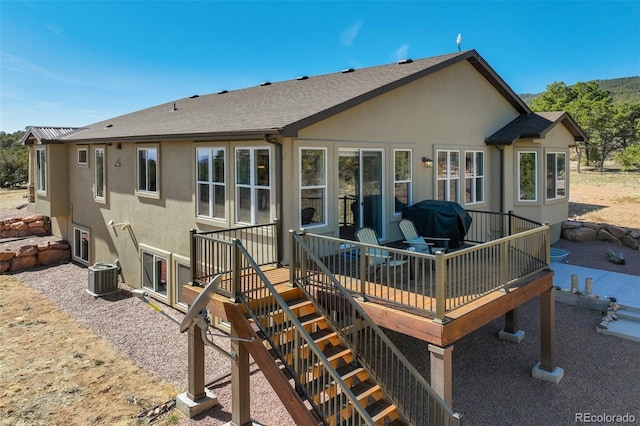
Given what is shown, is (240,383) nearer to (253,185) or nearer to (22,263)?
(253,185)

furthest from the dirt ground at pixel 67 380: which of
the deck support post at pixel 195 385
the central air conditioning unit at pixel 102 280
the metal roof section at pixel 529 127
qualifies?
the metal roof section at pixel 529 127

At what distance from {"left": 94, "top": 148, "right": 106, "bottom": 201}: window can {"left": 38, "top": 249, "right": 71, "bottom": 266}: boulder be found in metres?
3.79

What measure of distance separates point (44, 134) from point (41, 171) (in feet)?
5.15

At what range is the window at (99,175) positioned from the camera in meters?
13.9

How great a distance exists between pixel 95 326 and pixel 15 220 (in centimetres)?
1195

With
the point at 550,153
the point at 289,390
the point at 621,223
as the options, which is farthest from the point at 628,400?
the point at 621,223

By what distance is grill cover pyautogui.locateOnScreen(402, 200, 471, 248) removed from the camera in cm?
941

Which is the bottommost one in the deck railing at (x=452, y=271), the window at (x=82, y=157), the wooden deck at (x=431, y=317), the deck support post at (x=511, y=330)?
the deck support post at (x=511, y=330)

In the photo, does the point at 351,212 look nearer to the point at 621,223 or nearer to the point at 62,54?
the point at 621,223

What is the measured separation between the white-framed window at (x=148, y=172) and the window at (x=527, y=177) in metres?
10.9

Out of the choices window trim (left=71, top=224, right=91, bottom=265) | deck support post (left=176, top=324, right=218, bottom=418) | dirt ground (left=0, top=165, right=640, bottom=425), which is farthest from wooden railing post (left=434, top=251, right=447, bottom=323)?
window trim (left=71, top=224, right=91, bottom=265)

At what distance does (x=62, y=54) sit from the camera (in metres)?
24.4

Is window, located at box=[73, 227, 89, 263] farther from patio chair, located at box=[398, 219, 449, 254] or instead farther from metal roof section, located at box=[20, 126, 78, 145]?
patio chair, located at box=[398, 219, 449, 254]

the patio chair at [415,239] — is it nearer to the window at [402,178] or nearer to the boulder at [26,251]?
the window at [402,178]
